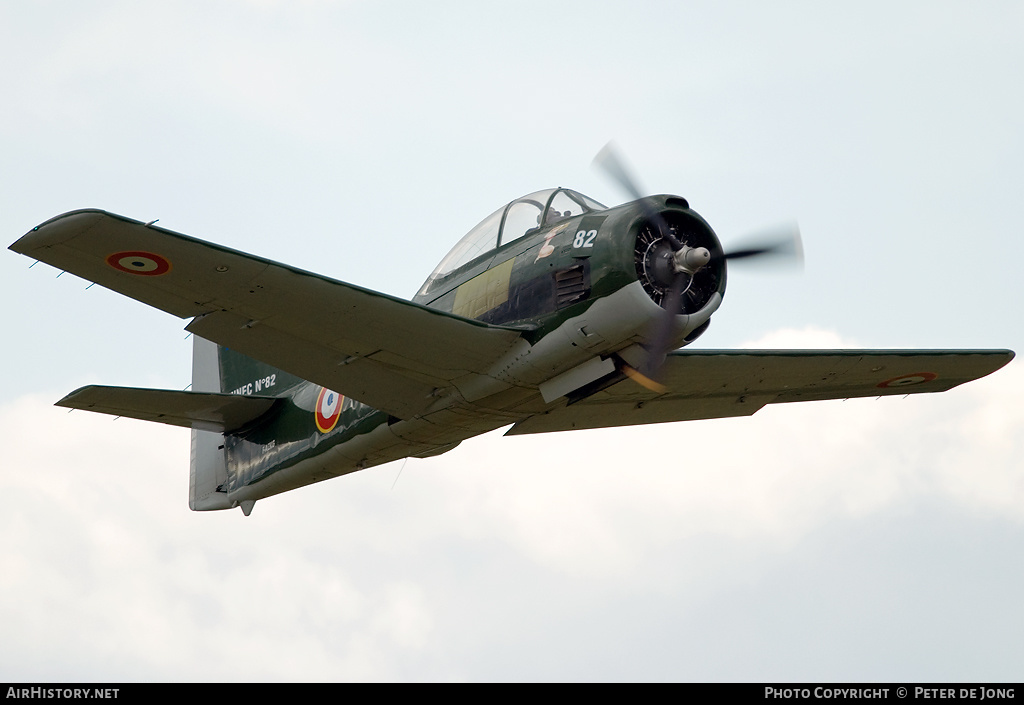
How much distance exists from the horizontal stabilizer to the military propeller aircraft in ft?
0.12

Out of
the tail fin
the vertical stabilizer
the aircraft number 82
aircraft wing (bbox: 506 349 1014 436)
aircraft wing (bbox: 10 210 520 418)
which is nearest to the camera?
aircraft wing (bbox: 10 210 520 418)

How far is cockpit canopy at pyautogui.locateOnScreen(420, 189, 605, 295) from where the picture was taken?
540 inches

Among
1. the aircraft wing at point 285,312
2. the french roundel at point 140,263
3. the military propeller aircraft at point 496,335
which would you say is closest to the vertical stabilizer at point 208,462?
the military propeller aircraft at point 496,335

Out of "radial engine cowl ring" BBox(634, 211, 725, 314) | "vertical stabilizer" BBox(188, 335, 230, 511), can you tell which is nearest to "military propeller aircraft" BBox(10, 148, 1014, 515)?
"radial engine cowl ring" BBox(634, 211, 725, 314)

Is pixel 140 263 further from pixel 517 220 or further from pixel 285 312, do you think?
pixel 517 220

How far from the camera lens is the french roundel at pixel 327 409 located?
15836 millimetres

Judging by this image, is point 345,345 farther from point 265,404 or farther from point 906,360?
point 906,360

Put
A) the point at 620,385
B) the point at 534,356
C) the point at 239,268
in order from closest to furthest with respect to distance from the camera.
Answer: the point at 239,268
the point at 534,356
the point at 620,385

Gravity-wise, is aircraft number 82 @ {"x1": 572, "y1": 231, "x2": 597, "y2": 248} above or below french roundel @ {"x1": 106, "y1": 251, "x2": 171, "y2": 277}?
above

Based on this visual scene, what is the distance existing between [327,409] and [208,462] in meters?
3.31

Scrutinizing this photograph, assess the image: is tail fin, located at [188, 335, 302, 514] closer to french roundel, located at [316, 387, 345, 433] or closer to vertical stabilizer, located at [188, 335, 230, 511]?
vertical stabilizer, located at [188, 335, 230, 511]
